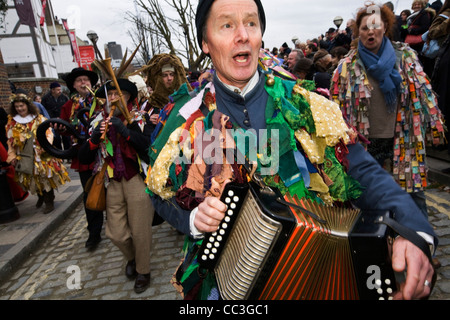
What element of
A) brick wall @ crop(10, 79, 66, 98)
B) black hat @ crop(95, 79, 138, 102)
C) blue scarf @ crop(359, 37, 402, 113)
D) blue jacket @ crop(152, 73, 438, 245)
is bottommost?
blue jacket @ crop(152, 73, 438, 245)

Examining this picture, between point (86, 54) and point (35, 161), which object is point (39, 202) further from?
point (86, 54)

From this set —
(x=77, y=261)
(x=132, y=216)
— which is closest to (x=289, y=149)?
(x=132, y=216)

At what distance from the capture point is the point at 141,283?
3.30 metres

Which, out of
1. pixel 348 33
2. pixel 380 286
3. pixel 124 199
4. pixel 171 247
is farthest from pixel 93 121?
pixel 348 33

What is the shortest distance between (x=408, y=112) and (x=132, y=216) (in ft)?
10.1

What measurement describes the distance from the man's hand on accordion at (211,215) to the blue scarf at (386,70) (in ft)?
8.13

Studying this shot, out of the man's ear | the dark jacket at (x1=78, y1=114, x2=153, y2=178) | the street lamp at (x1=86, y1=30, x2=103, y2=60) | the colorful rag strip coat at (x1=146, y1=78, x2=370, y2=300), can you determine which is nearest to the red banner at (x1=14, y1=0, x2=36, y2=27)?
the street lamp at (x1=86, y1=30, x2=103, y2=60)

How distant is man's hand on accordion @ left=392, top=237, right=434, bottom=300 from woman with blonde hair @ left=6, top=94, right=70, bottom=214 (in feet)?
18.3

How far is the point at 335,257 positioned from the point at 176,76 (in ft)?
11.7

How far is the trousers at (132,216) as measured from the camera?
332 centimetres

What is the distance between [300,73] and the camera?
5.25 metres

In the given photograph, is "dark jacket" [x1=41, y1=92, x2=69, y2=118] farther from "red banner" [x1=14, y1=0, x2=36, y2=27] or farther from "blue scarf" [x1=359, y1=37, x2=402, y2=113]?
"blue scarf" [x1=359, y1=37, x2=402, y2=113]

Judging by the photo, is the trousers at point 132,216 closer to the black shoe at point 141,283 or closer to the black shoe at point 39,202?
the black shoe at point 141,283

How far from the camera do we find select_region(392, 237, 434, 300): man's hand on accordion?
1077 mm
